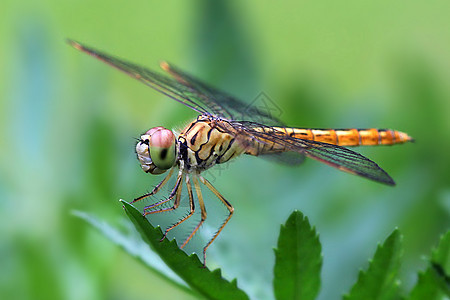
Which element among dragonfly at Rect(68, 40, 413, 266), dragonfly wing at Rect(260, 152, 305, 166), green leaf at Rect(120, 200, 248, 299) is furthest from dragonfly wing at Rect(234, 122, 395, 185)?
green leaf at Rect(120, 200, 248, 299)

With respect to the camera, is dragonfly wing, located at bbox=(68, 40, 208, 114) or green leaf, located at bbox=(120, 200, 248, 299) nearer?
green leaf, located at bbox=(120, 200, 248, 299)

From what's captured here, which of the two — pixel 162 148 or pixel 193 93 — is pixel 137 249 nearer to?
pixel 162 148

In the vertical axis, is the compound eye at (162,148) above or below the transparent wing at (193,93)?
below

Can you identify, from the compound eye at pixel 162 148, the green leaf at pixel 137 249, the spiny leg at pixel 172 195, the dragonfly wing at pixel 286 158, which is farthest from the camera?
the dragonfly wing at pixel 286 158

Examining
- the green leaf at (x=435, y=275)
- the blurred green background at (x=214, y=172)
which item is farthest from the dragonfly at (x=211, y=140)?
the green leaf at (x=435, y=275)

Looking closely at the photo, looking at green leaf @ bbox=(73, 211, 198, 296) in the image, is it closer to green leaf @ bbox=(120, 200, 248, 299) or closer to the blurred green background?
green leaf @ bbox=(120, 200, 248, 299)

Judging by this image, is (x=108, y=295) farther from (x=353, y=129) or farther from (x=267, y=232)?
(x=353, y=129)

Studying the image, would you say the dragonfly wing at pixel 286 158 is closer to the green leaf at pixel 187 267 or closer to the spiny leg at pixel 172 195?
the spiny leg at pixel 172 195
